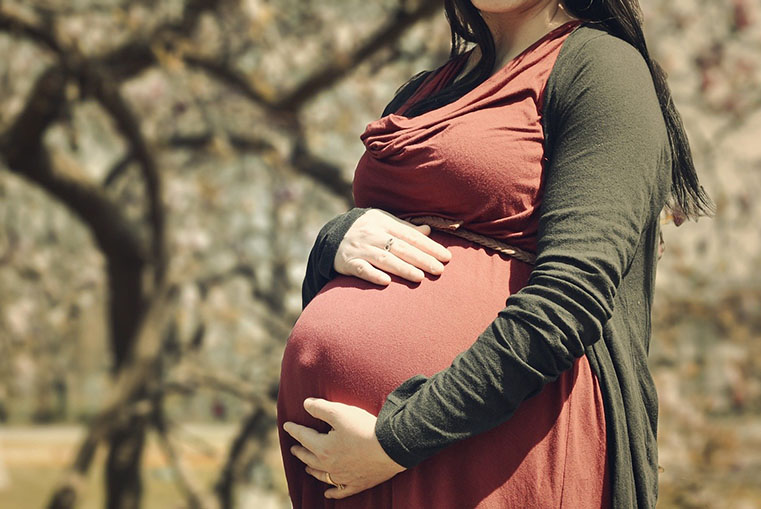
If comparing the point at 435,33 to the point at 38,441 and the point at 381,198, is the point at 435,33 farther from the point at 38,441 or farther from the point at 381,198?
the point at 38,441

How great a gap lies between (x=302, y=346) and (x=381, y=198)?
0.89 feet

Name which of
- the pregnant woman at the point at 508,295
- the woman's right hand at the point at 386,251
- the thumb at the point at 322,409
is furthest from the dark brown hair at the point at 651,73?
the thumb at the point at 322,409

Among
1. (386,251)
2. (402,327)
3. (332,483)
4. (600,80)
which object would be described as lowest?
(332,483)

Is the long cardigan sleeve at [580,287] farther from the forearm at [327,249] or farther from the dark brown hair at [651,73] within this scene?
the forearm at [327,249]

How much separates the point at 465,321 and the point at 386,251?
170 millimetres

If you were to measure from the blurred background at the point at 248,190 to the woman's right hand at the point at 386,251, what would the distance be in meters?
1.90

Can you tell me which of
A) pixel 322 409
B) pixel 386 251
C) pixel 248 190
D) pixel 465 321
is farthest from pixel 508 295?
pixel 248 190

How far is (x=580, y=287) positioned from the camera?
1290mm

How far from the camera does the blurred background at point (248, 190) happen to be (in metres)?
4.39

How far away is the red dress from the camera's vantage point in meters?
1.36

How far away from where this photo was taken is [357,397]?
1.42m

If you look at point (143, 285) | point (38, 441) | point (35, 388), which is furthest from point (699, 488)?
point (38, 441)

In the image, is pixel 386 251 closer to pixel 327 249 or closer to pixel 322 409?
pixel 327 249

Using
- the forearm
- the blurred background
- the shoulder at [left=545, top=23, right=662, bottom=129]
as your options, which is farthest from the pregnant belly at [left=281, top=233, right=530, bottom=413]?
the blurred background
